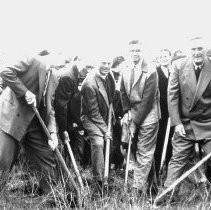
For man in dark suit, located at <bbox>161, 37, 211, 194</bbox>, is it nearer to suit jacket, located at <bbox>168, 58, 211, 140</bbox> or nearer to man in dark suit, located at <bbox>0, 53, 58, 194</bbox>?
suit jacket, located at <bbox>168, 58, 211, 140</bbox>

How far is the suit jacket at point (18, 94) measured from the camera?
493 cm

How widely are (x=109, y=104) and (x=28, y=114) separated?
154 cm

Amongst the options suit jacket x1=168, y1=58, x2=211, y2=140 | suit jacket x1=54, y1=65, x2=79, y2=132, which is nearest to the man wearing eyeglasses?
suit jacket x1=168, y1=58, x2=211, y2=140

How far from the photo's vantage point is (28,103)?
4988mm

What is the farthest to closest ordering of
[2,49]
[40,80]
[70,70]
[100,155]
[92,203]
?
[2,49], [70,70], [100,155], [40,80], [92,203]

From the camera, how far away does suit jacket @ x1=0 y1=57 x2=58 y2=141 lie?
4934 millimetres

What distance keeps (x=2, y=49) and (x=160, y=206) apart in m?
3.96

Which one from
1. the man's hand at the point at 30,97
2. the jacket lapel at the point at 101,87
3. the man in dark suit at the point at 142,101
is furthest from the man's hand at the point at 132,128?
the man's hand at the point at 30,97

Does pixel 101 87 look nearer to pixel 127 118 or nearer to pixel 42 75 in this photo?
pixel 127 118

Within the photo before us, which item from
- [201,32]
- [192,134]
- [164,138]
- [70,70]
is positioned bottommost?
[164,138]

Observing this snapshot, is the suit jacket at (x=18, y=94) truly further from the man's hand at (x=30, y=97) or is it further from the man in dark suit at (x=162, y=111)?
the man in dark suit at (x=162, y=111)

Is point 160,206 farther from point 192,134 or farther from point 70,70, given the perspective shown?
point 70,70

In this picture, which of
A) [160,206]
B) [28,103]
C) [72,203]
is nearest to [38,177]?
[72,203]

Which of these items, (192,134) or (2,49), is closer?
(192,134)
